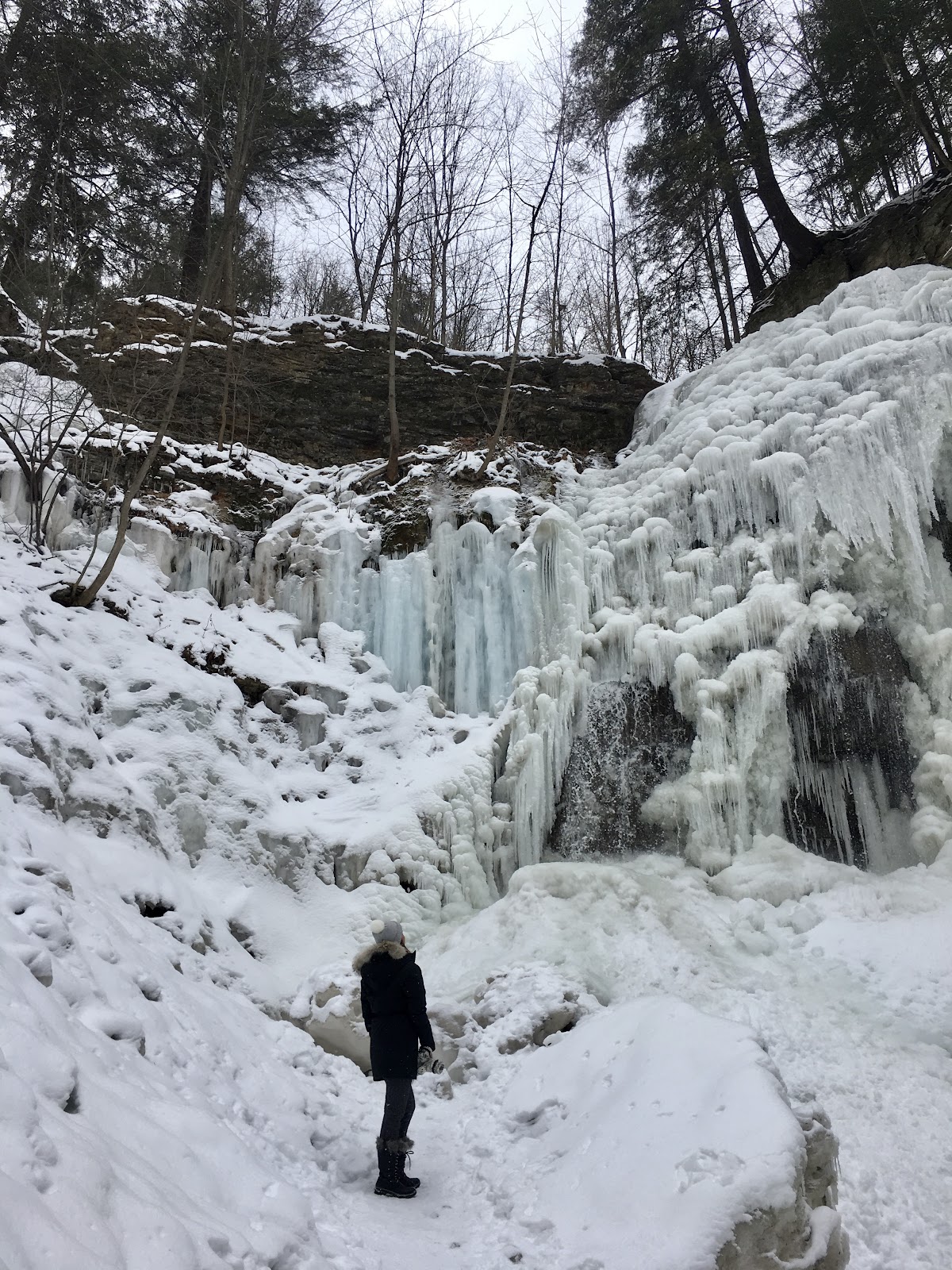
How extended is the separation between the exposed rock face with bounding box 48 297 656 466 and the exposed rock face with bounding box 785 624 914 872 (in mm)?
6372

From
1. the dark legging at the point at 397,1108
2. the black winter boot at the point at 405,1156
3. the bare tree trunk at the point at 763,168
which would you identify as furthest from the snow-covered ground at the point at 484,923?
the bare tree trunk at the point at 763,168

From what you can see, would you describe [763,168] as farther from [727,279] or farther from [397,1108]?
[397,1108]

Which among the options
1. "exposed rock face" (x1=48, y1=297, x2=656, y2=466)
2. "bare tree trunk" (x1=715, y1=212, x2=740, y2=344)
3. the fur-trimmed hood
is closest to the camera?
the fur-trimmed hood

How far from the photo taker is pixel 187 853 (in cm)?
615

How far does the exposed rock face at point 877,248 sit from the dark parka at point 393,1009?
10.5 m

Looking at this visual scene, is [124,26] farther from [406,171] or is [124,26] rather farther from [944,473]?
[944,473]

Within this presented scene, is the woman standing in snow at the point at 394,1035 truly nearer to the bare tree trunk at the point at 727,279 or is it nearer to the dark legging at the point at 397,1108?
the dark legging at the point at 397,1108

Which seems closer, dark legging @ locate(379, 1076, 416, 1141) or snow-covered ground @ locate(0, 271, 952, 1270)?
snow-covered ground @ locate(0, 271, 952, 1270)

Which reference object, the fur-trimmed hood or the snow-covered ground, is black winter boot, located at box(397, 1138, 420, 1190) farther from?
the fur-trimmed hood

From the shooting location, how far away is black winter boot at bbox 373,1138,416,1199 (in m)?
3.43

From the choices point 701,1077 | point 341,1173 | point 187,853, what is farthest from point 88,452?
point 701,1077

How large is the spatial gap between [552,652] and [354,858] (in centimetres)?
294

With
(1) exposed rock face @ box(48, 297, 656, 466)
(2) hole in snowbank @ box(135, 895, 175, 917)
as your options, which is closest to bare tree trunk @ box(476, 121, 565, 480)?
(1) exposed rock face @ box(48, 297, 656, 466)

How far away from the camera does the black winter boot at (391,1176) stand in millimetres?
3428
